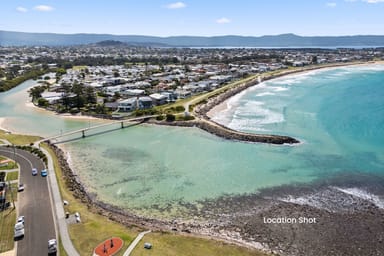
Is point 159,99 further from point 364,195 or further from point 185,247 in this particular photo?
point 185,247

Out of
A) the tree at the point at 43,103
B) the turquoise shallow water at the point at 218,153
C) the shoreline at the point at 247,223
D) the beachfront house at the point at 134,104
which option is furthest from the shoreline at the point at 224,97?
the tree at the point at 43,103

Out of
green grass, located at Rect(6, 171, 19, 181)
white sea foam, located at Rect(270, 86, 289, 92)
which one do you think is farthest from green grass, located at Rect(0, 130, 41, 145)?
white sea foam, located at Rect(270, 86, 289, 92)

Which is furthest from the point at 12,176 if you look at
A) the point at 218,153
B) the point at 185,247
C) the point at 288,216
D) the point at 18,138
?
the point at 288,216

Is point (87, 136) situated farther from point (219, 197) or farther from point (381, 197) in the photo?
point (381, 197)

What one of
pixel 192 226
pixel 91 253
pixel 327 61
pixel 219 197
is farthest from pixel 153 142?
pixel 327 61

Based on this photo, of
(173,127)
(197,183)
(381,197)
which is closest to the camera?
(381,197)

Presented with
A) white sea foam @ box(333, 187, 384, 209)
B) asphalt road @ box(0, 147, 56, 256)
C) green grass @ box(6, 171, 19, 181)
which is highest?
green grass @ box(6, 171, 19, 181)

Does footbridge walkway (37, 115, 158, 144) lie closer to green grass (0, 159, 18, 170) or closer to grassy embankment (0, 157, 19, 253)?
green grass (0, 159, 18, 170)
